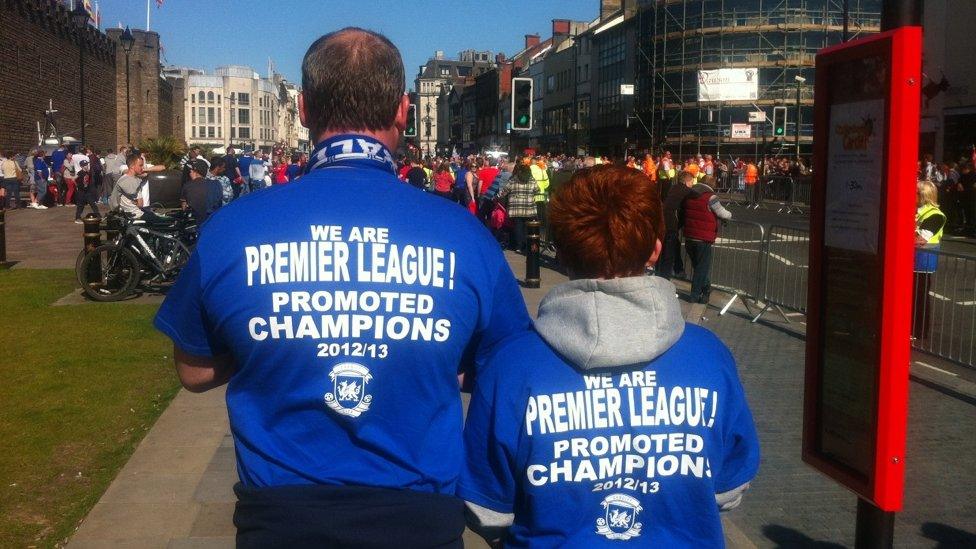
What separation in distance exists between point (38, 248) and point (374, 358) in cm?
1989

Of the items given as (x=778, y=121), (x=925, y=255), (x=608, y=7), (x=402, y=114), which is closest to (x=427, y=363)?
(x=402, y=114)

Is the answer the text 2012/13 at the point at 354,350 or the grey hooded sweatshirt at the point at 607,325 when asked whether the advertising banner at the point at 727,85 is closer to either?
the grey hooded sweatshirt at the point at 607,325

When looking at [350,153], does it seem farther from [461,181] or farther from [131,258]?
[461,181]

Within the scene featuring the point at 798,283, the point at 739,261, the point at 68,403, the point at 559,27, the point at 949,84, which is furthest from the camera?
the point at 559,27

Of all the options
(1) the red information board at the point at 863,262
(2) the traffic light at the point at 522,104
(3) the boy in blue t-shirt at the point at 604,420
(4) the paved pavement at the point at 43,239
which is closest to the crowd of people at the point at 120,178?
(4) the paved pavement at the point at 43,239

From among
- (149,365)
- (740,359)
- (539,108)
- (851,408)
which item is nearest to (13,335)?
(149,365)

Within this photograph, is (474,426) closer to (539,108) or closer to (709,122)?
(709,122)

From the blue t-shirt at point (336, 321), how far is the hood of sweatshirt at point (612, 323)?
9.1 inches

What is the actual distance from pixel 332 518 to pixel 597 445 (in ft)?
2.03

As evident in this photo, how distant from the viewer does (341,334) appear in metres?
2.14

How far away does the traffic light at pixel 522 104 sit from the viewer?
1655cm

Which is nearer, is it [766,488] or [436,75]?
[766,488]

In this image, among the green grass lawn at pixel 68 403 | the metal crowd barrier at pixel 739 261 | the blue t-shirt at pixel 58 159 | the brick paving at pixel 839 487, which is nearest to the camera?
the brick paving at pixel 839 487

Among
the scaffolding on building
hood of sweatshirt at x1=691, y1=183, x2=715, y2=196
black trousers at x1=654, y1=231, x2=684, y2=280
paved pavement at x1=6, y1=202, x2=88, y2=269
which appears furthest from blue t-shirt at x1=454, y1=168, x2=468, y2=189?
the scaffolding on building
